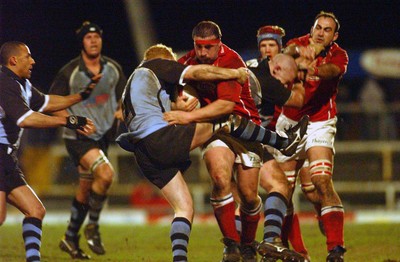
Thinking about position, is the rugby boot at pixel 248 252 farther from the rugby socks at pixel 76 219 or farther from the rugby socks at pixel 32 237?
the rugby socks at pixel 76 219

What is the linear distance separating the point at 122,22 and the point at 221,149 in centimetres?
2512

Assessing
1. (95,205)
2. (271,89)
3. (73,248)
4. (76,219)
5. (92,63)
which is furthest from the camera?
(92,63)

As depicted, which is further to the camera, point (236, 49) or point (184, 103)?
point (236, 49)

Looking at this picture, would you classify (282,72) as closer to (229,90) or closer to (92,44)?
(229,90)

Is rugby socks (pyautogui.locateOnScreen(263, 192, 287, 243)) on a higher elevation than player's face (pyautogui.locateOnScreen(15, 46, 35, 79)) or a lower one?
lower

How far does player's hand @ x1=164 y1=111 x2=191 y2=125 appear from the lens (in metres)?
8.98

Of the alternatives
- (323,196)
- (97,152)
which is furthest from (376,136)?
(323,196)

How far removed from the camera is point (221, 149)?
9781 mm

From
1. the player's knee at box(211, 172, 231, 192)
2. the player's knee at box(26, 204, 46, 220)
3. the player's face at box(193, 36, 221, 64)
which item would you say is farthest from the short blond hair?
the player's knee at box(26, 204, 46, 220)

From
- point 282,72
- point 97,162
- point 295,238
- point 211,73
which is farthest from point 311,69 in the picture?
point 97,162

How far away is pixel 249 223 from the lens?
400 inches

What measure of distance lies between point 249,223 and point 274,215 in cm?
44

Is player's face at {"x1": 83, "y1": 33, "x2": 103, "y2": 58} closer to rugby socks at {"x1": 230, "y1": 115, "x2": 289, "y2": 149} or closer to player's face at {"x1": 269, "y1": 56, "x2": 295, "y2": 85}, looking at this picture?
player's face at {"x1": 269, "y1": 56, "x2": 295, "y2": 85}

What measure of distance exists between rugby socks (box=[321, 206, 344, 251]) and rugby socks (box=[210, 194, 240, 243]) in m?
0.92
